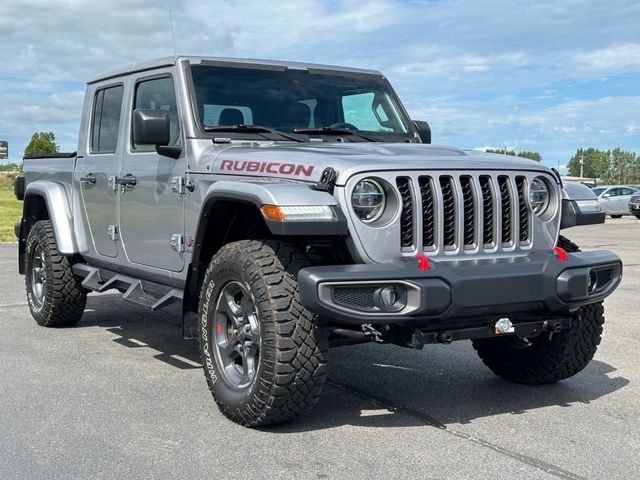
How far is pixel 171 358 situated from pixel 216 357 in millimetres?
1679

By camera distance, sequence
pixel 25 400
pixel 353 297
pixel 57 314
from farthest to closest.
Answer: pixel 57 314, pixel 25 400, pixel 353 297

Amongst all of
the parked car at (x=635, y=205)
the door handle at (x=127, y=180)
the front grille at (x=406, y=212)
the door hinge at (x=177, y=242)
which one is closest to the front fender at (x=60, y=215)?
the door handle at (x=127, y=180)

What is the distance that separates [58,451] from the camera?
4.14 m

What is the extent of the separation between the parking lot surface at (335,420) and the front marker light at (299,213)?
1.13 m

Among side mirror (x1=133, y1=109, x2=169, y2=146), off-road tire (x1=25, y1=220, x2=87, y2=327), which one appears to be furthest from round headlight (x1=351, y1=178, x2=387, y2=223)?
off-road tire (x1=25, y1=220, x2=87, y2=327)

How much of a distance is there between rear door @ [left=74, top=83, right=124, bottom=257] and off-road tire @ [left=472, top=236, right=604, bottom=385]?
9.64ft

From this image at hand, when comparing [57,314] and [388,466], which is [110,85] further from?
[388,466]

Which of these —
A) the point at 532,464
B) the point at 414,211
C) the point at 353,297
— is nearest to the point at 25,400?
the point at 353,297

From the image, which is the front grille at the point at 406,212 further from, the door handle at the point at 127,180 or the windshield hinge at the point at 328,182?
the door handle at the point at 127,180

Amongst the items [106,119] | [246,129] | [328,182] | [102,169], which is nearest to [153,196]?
[246,129]

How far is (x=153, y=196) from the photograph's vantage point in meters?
5.72

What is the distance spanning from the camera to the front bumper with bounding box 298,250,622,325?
13.2 ft

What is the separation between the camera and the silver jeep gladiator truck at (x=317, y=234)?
4168 millimetres

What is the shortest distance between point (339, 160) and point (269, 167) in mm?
450
